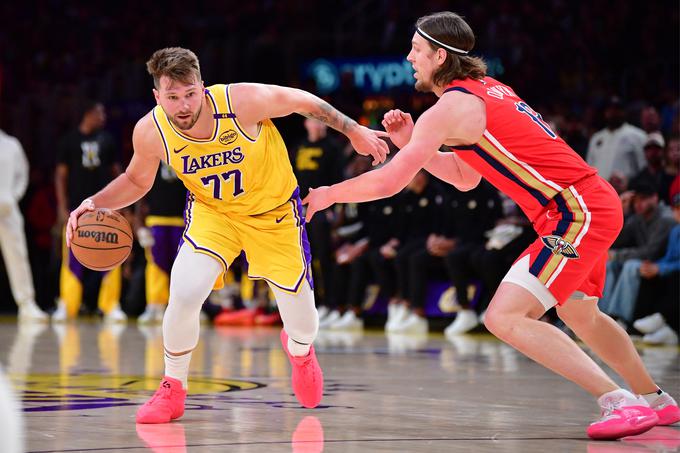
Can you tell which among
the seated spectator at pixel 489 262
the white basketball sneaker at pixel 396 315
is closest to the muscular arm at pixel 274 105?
the seated spectator at pixel 489 262

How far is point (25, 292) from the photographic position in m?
14.7

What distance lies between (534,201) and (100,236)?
84.8 inches

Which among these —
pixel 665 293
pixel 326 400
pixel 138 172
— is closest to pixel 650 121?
pixel 665 293

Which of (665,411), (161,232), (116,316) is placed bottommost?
(116,316)

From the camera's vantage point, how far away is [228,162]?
5.64 m

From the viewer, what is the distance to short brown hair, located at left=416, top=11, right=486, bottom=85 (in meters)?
5.16

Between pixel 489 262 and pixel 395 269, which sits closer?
pixel 489 262

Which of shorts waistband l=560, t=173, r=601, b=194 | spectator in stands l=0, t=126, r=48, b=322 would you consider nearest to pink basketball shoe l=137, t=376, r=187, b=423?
shorts waistband l=560, t=173, r=601, b=194

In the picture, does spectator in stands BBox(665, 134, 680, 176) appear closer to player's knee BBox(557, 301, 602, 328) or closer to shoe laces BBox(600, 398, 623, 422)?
player's knee BBox(557, 301, 602, 328)

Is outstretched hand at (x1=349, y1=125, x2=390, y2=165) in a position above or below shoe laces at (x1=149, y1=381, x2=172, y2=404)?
above

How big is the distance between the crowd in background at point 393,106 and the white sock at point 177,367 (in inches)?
240

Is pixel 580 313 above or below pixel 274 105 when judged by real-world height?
below

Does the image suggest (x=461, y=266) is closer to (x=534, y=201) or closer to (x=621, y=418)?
(x=534, y=201)

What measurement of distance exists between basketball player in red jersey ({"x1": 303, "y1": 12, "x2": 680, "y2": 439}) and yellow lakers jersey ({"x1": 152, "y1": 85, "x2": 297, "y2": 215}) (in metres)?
0.73
